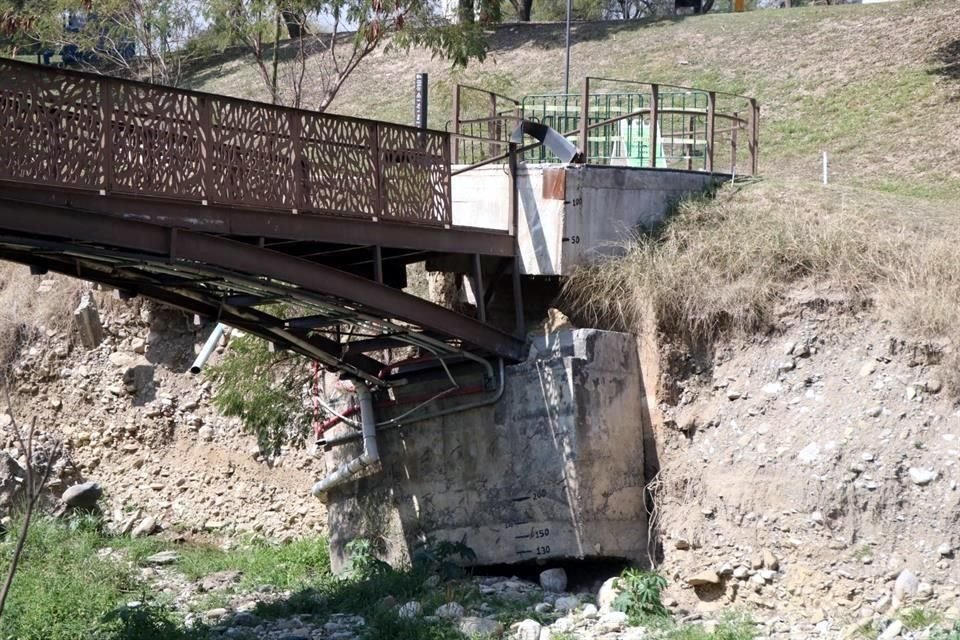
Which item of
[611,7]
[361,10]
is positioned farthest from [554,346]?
[611,7]

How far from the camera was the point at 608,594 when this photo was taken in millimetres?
15047

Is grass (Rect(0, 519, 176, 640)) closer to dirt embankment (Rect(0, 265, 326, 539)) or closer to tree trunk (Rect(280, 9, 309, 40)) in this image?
dirt embankment (Rect(0, 265, 326, 539))

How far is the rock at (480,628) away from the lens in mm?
14141

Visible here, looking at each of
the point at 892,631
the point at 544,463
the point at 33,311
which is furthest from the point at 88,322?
the point at 892,631

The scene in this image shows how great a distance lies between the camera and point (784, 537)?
1443 cm

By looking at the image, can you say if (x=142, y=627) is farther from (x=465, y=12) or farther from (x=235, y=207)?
(x=465, y=12)

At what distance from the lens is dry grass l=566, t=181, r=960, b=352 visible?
15219 mm

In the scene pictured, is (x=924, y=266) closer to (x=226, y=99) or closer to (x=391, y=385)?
(x=391, y=385)

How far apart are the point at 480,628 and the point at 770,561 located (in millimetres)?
3005

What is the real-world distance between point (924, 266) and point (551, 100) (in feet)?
48.0

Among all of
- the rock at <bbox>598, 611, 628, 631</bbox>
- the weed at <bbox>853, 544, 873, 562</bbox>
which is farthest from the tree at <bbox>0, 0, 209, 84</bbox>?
the weed at <bbox>853, 544, 873, 562</bbox>

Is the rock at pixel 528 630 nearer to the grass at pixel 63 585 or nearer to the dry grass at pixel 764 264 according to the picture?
the dry grass at pixel 764 264

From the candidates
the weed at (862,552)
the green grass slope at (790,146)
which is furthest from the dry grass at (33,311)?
the weed at (862,552)

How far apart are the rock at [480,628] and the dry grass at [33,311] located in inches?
427
